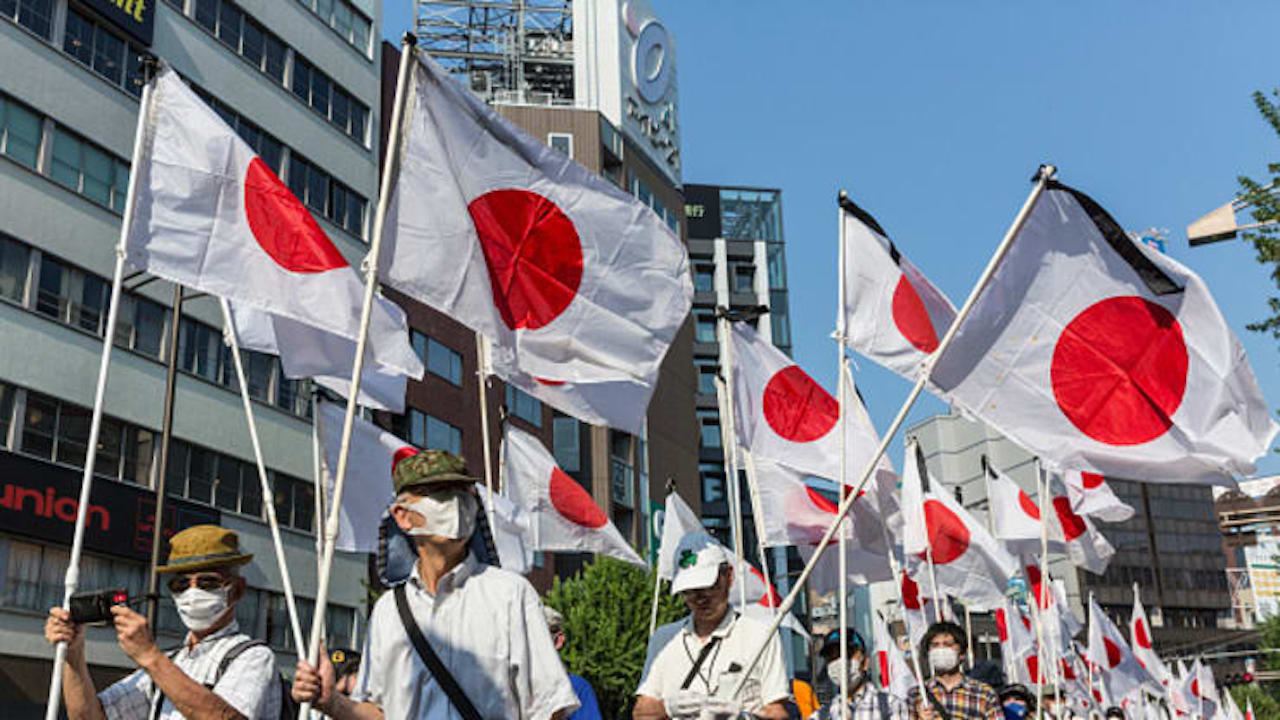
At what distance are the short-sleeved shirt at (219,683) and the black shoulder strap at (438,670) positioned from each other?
92 cm

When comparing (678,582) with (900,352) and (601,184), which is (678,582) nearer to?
(601,184)

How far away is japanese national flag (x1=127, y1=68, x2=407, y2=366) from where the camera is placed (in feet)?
27.3

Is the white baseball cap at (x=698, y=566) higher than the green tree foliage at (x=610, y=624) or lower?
lower

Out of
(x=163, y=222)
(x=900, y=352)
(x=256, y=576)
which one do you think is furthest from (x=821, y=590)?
(x=256, y=576)

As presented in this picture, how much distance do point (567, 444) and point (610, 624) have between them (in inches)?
776

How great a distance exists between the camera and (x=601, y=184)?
8352 mm

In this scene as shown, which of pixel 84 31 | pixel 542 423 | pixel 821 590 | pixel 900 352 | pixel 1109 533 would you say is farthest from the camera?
pixel 1109 533

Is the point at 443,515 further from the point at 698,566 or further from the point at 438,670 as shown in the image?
the point at 698,566

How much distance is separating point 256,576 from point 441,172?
90.5 feet

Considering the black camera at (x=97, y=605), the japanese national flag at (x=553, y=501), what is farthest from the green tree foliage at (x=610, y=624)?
the black camera at (x=97, y=605)

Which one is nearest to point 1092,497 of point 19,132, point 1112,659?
point 1112,659

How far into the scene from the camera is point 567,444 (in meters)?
53.2

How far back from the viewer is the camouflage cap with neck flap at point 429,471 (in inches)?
178

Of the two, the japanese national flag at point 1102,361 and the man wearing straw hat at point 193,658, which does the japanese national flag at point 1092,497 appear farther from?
the man wearing straw hat at point 193,658
